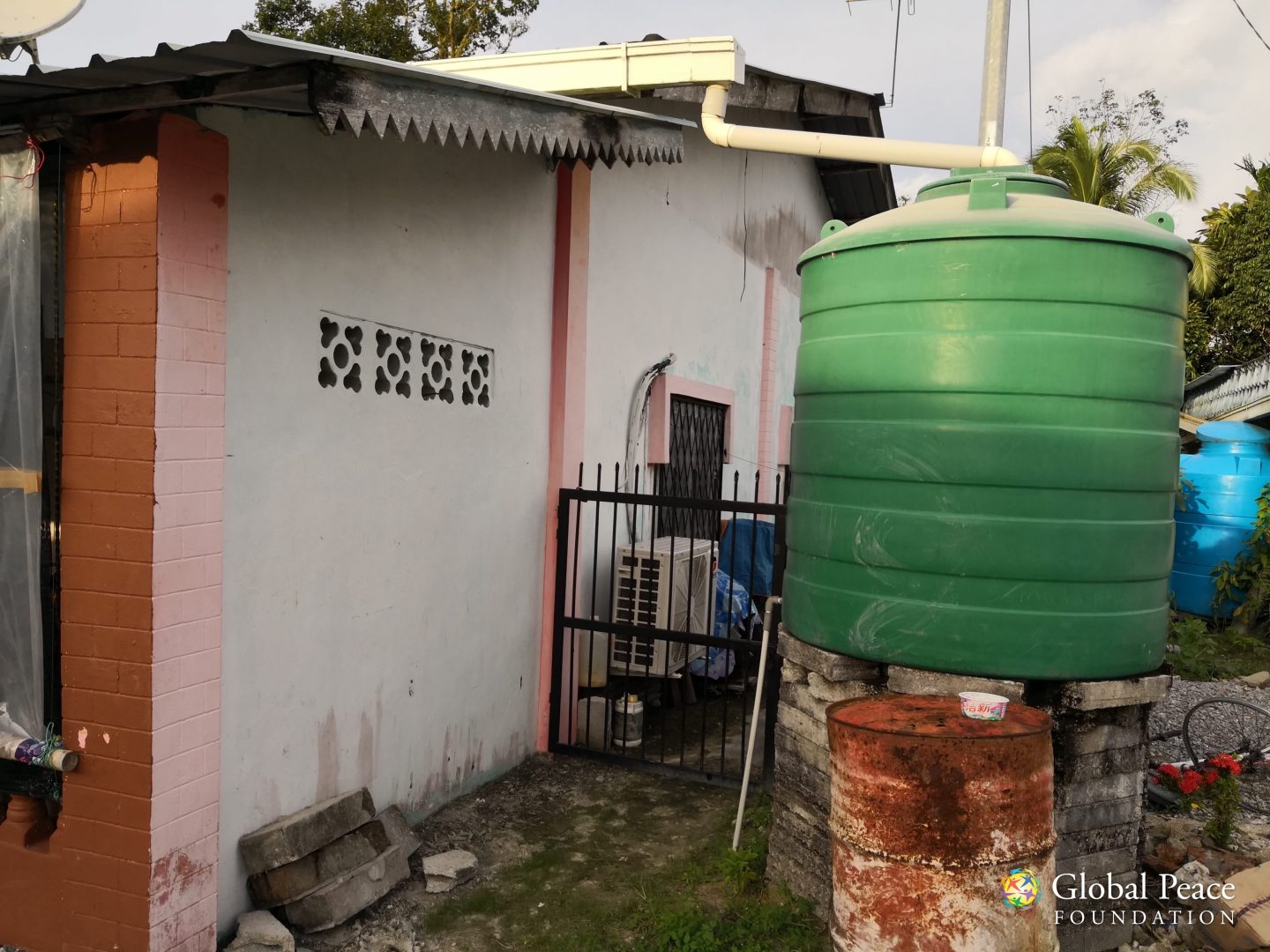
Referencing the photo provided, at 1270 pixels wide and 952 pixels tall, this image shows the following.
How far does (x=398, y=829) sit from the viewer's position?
14.2 feet

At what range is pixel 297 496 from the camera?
3893 millimetres

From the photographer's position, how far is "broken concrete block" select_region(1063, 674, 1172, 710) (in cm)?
331

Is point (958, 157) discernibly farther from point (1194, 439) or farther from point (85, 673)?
point (1194, 439)

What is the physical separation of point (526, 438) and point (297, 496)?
1.92 meters

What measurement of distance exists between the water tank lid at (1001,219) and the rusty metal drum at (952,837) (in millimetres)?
1607

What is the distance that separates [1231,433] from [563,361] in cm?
913

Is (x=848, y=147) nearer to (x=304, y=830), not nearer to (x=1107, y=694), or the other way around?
(x=1107, y=694)

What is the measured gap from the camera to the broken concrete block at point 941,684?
3268 millimetres

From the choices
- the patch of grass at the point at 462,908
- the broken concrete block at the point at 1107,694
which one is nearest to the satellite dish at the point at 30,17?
the patch of grass at the point at 462,908

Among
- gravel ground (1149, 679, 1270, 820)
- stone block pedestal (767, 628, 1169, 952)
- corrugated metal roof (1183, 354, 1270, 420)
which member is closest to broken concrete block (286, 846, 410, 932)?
stone block pedestal (767, 628, 1169, 952)

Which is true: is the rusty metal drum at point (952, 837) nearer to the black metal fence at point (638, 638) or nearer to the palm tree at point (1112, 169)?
the black metal fence at point (638, 638)

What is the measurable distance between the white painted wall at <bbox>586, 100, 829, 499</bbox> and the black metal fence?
63cm

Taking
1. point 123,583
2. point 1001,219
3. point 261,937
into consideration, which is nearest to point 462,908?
point 261,937

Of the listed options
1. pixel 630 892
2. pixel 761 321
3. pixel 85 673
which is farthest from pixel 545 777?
pixel 761 321
